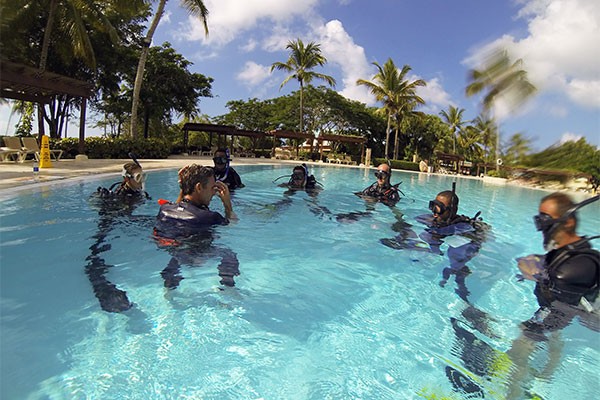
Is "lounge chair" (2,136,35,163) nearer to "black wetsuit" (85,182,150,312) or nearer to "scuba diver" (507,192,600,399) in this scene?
"black wetsuit" (85,182,150,312)

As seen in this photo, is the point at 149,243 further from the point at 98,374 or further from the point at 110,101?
the point at 110,101

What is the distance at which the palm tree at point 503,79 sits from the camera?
43.1 inches

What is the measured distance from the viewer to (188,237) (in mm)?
3631

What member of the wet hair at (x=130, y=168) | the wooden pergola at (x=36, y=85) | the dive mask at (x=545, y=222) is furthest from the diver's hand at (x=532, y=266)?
the wooden pergola at (x=36, y=85)

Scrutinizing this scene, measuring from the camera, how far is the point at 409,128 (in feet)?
138

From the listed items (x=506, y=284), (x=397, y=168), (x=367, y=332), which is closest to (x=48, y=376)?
(x=367, y=332)

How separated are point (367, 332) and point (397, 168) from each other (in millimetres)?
31835

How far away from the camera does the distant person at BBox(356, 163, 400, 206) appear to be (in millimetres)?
7722

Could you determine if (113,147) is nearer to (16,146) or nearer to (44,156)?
(16,146)

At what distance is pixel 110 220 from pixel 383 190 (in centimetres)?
562

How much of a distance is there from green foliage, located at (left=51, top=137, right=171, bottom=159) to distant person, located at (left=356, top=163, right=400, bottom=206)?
14153 millimetres

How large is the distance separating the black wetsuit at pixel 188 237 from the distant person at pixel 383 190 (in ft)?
15.9

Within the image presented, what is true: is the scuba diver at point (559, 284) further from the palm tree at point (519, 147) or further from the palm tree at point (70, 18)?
the palm tree at point (70, 18)

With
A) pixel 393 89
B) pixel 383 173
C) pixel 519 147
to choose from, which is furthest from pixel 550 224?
pixel 393 89
